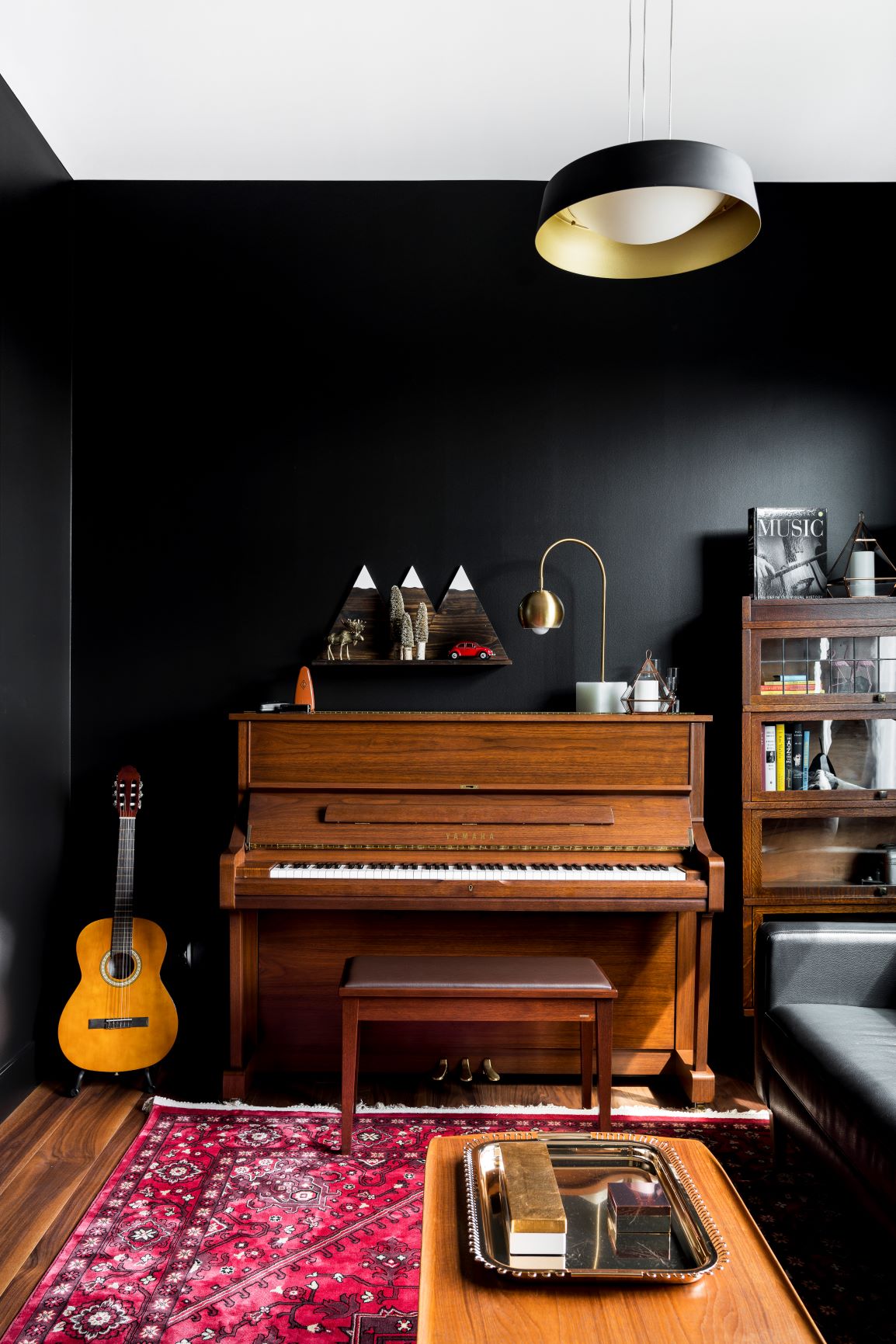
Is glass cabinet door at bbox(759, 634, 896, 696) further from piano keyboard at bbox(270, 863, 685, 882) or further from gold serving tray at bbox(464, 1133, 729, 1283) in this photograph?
gold serving tray at bbox(464, 1133, 729, 1283)

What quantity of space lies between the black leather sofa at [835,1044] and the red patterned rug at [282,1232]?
24cm

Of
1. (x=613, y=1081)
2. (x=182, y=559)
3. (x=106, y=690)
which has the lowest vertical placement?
(x=613, y=1081)

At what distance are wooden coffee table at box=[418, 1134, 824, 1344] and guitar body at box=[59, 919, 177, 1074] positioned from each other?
5.74 ft

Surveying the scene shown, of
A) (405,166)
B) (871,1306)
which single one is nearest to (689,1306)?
(871,1306)

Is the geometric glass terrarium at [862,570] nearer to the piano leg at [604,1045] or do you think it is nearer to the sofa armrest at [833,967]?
the sofa armrest at [833,967]

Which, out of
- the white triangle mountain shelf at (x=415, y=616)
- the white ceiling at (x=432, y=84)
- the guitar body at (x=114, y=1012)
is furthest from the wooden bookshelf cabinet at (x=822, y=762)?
the guitar body at (x=114, y=1012)

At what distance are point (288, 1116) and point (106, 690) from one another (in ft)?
5.52

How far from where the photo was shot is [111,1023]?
3043mm

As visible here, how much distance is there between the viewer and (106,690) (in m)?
3.60

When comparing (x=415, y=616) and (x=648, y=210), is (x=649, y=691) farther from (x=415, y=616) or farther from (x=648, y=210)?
(x=648, y=210)

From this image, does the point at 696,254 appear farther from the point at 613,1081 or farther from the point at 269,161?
the point at 613,1081

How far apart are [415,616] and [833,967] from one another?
6.02 ft

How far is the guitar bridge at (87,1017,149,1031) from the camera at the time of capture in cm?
304


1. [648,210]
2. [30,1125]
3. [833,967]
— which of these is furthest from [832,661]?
[30,1125]
